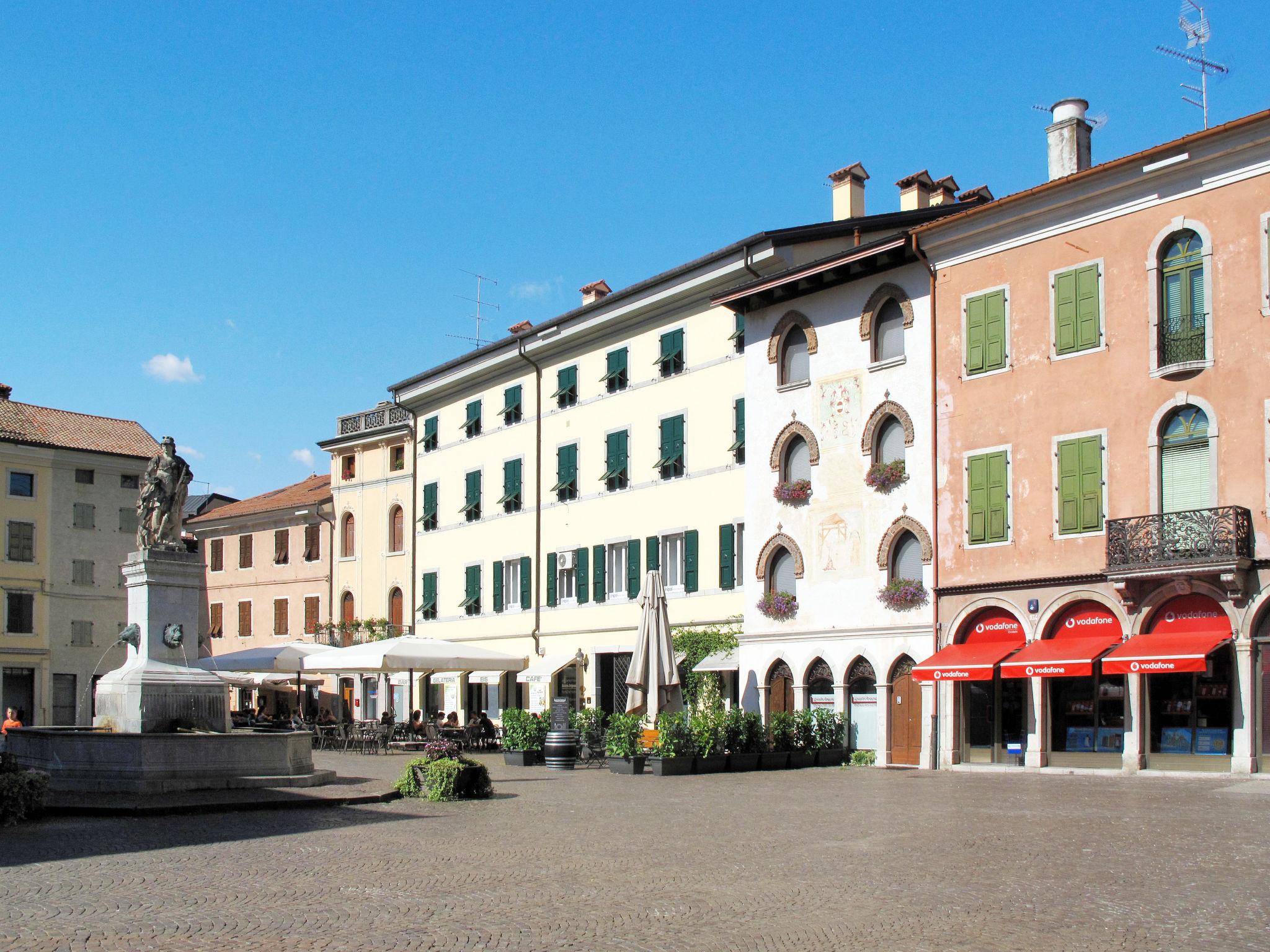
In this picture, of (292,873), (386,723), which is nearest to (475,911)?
(292,873)

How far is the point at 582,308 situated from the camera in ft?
127

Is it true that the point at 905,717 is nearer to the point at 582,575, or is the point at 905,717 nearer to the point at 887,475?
the point at 887,475

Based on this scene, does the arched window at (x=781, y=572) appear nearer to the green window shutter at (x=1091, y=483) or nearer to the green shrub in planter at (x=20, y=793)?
the green window shutter at (x=1091, y=483)

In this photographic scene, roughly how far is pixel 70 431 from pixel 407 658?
3645 cm

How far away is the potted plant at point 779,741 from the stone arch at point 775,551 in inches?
146

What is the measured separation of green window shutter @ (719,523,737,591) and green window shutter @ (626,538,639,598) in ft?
11.3

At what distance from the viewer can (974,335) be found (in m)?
27.2

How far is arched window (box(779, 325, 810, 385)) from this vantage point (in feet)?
102

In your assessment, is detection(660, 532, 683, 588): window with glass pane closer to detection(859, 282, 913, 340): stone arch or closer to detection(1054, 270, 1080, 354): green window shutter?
detection(859, 282, 913, 340): stone arch

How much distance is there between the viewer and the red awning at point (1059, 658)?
2397cm

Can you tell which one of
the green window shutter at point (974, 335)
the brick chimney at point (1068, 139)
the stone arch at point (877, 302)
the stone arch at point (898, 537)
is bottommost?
the stone arch at point (898, 537)

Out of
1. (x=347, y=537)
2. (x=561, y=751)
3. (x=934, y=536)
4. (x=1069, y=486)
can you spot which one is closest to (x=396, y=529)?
(x=347, y=537)

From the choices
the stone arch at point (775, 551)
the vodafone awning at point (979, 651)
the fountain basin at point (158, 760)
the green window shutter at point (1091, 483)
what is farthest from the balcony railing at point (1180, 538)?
the fountain basin at point (158, 760)

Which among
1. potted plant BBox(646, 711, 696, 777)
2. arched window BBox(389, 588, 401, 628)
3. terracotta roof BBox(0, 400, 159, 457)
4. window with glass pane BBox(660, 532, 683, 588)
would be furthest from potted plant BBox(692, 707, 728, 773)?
terracotta roof BBox(0, 400, 159, 457)
